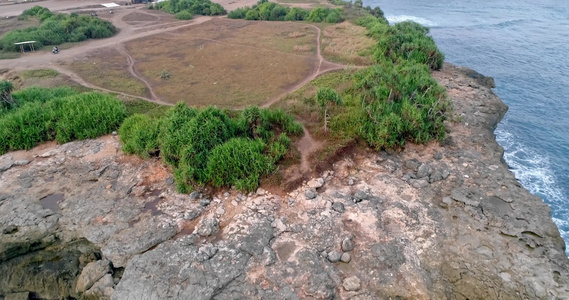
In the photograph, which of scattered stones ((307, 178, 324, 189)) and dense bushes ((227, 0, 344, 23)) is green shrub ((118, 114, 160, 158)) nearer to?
scattered stones ((307, 178, 324, 189))

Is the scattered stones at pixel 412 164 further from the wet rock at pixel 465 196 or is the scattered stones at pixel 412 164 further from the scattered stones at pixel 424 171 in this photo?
the wet rock at pixel 465 196

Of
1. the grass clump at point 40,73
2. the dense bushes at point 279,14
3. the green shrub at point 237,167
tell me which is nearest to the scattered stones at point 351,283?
the green shrub at point 237,167

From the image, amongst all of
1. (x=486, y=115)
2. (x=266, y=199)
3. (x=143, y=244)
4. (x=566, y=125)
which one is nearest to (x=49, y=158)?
(x=143, y=244)

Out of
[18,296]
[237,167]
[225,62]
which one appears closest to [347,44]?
[225,62]

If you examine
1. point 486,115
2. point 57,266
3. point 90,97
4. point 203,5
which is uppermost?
point 203,5


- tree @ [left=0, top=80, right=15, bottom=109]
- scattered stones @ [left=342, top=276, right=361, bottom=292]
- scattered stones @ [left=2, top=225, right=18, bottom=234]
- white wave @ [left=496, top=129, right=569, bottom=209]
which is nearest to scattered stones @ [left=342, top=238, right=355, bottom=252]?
scattered stones @ [left=342, top=276, right=361, bottom=292]

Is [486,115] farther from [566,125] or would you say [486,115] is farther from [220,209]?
[220,209]
